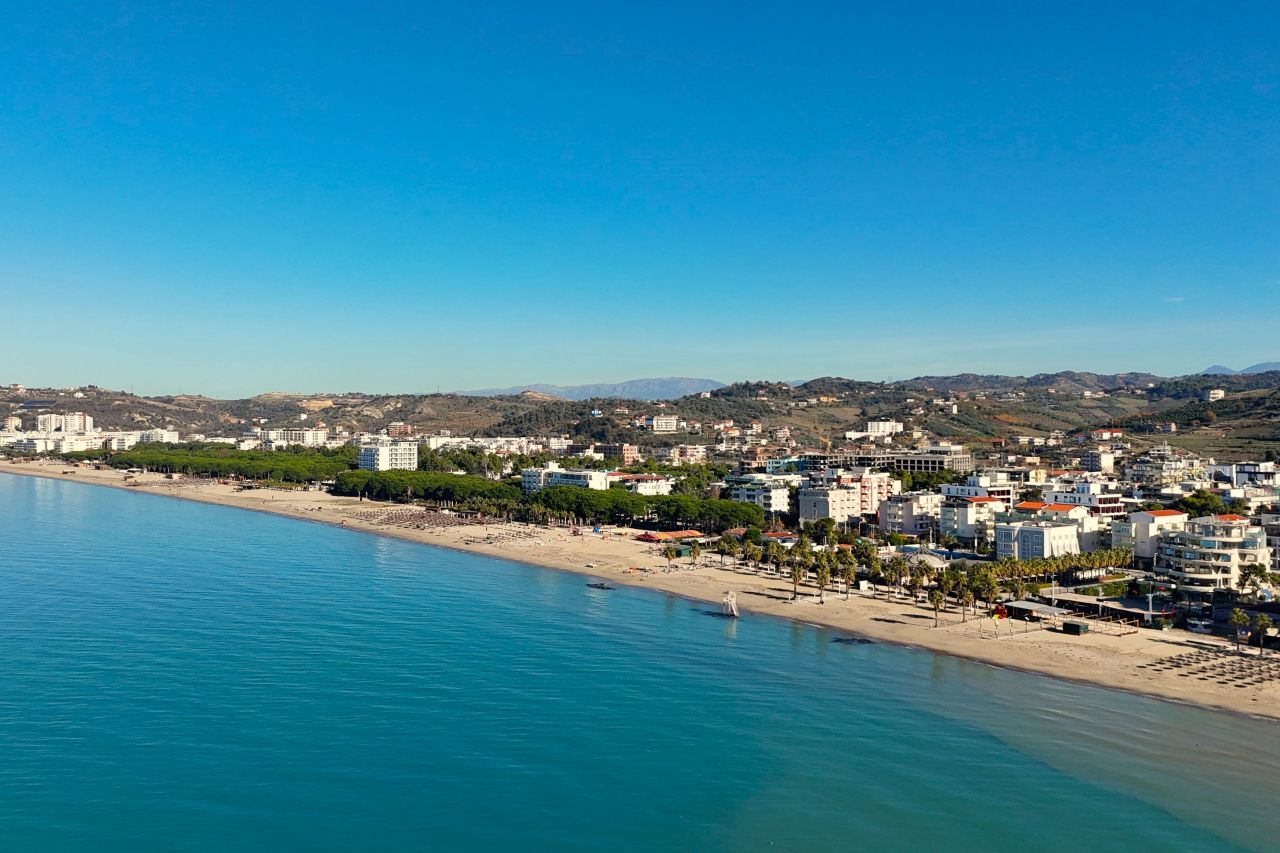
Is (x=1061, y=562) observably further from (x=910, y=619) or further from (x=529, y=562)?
(x=529, y=562)

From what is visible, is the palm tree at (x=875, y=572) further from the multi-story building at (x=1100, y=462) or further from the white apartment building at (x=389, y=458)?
the white apartment building at (x=389, y=458)

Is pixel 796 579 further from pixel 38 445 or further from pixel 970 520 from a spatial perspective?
A: pixel 38 445

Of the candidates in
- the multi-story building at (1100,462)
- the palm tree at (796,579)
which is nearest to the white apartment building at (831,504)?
the palm tree at (796,579)

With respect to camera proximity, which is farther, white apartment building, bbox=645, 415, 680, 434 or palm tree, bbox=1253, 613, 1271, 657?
white apartment building, bbox=645, 415, 680, 434

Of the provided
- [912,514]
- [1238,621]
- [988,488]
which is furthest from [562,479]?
[1238,621]

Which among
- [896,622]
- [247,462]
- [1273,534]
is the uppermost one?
[247,462]

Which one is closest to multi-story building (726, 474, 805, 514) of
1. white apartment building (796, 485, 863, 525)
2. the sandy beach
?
white apartment building (796, 485, 863, 525)

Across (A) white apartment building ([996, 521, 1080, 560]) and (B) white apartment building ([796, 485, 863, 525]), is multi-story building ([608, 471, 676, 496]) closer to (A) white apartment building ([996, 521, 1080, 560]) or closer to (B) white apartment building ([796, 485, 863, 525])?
(B) white apartment building ([796, 485, 863, 525])
